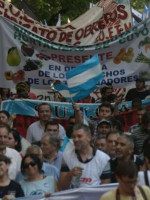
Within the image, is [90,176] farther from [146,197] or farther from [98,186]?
[146,197]

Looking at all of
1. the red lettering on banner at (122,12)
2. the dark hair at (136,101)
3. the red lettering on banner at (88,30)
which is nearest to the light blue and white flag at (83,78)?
the dark hair at (136,101)

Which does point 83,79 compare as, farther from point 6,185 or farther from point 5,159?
point 6,185

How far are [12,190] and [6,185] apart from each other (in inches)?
3.3

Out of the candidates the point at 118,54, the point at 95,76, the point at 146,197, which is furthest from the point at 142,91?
the point at 146,197

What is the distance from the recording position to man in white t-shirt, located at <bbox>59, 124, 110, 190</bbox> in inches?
326

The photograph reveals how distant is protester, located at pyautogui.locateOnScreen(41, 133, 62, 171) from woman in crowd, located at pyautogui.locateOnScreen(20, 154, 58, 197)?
80 centimetres

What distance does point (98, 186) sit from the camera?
26.0ft

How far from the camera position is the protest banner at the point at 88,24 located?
13797mm

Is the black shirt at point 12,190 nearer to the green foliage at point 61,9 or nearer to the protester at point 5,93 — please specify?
the protester at point 5,93

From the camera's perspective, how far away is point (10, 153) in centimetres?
898

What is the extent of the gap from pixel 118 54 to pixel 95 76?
5.68 ft

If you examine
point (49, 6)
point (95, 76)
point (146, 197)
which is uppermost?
point (49, 6)

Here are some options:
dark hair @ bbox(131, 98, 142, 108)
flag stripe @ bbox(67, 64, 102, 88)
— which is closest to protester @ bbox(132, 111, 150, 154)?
flag stripe @ bbox(67, 64, 102, 88)

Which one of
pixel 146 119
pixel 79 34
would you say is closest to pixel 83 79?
pixel 146 119
